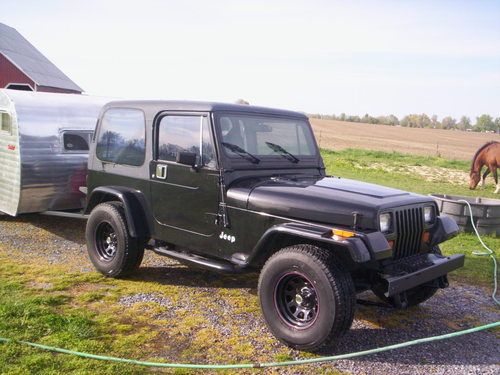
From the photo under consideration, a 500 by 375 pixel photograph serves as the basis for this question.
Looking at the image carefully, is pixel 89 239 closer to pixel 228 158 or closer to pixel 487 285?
pixel 228 158

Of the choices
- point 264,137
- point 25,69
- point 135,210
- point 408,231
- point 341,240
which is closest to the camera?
point 341,240

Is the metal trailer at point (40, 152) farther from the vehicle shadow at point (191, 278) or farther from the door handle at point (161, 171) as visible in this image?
the door handle at point (161, 171)

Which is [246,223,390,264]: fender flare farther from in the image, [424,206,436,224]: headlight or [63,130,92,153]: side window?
[63,130,92,153]: side window

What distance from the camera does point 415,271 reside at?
4102 millimetres

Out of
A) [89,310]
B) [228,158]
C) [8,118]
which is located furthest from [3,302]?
[8,118]

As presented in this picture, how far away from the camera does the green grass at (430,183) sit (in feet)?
21.7

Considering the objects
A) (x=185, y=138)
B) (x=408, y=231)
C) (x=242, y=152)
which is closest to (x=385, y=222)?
(x=408, y=231)

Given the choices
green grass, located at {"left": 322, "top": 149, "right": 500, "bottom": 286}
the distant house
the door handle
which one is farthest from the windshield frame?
the distant house

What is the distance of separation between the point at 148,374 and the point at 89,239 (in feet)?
8.93

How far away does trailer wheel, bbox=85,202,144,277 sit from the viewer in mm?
5434

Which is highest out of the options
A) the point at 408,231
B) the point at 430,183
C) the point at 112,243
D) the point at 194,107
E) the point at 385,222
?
the point at 194,107

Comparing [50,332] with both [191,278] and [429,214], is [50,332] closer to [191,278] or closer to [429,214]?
[191,278]

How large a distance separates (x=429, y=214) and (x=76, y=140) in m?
5.67

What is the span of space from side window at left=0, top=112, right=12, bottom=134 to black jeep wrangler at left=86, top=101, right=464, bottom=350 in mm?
2118
